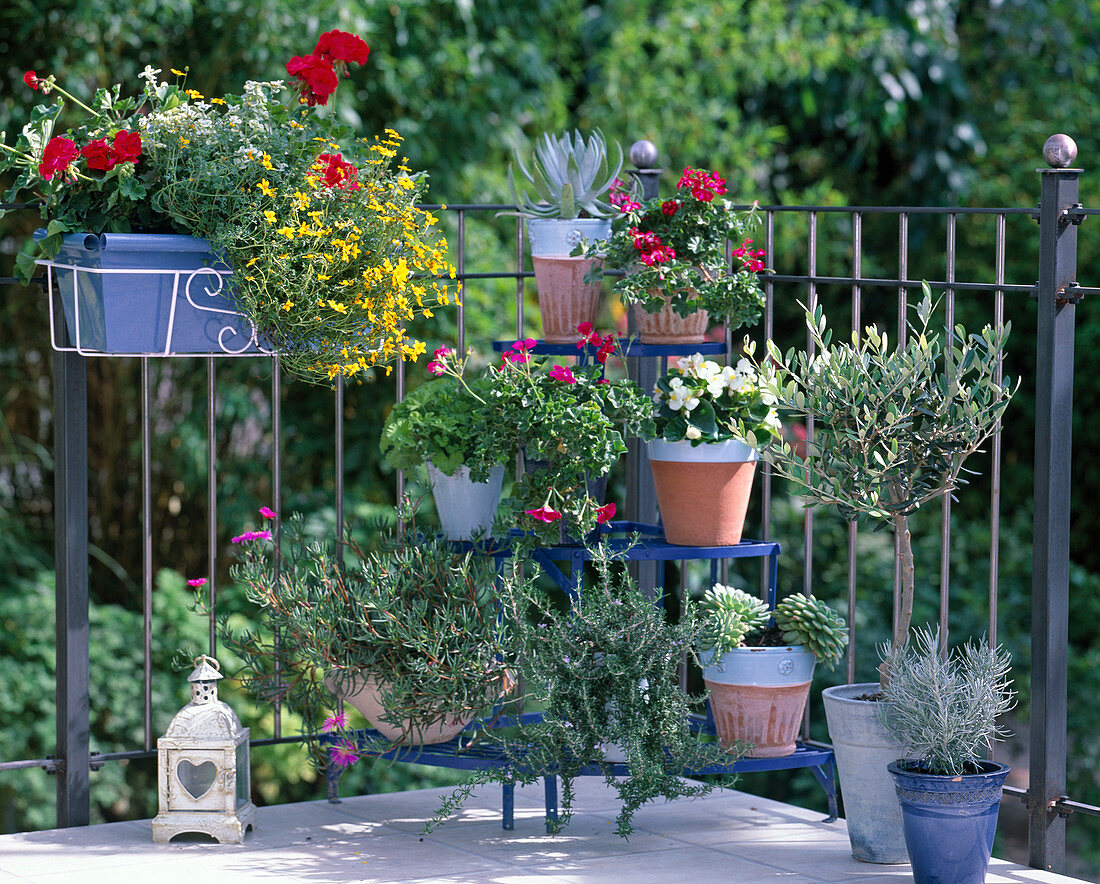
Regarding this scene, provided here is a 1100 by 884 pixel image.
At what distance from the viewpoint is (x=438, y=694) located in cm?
313

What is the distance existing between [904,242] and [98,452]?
3.91m

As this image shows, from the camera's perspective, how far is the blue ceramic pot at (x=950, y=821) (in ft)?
9.20

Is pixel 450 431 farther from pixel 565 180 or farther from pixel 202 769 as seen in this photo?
pixel 202 769

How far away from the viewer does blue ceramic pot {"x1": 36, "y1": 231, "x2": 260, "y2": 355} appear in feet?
9.75

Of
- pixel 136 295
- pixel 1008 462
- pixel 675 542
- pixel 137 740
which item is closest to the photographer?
pixel 136 295

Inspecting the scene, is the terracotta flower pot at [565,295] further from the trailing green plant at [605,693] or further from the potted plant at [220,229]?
the trailing green plant at [605,693]

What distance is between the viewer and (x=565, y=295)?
3.46 meters

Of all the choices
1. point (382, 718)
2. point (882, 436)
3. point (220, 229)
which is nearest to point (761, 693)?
point (882, 436)

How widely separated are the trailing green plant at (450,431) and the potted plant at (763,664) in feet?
1.92

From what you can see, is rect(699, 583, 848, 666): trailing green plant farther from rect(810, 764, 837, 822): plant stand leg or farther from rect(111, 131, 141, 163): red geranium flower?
rect(111, 131, 141, 163): red geranium flower

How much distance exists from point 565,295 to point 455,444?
0.45 metres

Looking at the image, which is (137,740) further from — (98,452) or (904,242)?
(904,242)

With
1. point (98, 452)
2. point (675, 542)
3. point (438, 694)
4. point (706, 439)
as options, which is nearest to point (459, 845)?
point (438, 694)

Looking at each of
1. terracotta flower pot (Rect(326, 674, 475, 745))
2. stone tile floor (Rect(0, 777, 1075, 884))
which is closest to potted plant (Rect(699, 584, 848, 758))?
stone tile floor (Rect(0, 777, 1075, 884))
